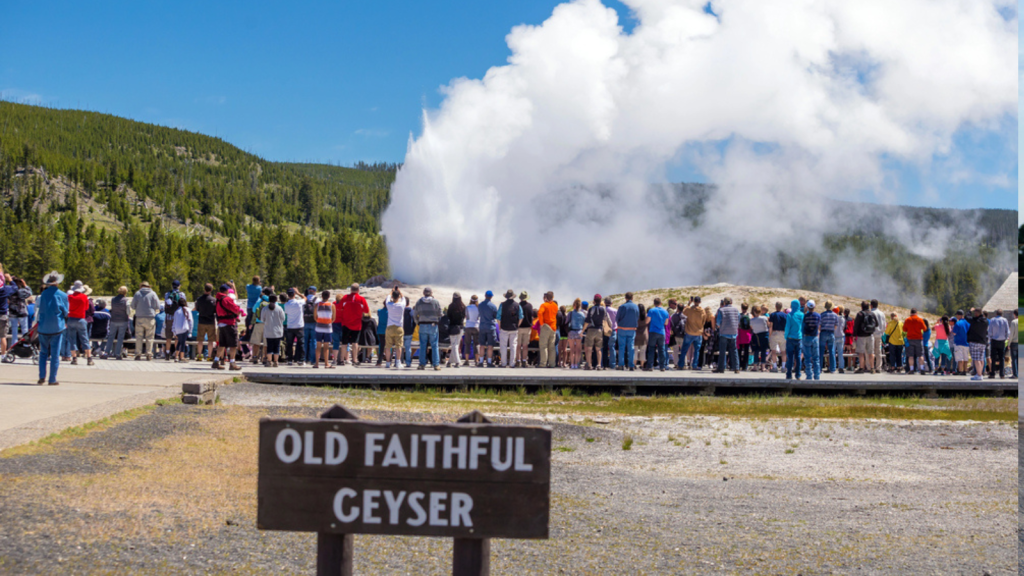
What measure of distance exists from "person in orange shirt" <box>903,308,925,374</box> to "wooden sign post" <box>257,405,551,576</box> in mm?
19007

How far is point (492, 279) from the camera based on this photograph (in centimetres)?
6350

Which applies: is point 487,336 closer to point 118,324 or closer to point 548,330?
point 548,330

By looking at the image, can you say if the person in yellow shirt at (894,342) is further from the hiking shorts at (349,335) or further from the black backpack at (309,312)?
the black backpack at (309,312)

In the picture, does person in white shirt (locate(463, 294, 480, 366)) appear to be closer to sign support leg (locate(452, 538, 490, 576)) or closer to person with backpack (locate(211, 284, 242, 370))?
person with backpack (locate(211, 284, 242, 370))

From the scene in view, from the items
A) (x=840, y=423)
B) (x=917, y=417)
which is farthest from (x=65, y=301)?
(x=917, y=417)

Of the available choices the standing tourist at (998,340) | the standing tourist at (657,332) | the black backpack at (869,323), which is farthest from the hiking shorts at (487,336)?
the standing tourist at (998,340)

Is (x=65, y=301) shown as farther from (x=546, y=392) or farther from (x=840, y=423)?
(x=840, y=423)

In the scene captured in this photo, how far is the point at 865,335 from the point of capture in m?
19.5

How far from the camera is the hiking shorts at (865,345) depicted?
1992 centimetres

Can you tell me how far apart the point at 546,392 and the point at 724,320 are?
15.5 ft

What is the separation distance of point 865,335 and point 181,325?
15688 mm

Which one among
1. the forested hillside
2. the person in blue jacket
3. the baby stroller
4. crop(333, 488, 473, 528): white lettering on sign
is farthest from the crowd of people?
the forested hillside

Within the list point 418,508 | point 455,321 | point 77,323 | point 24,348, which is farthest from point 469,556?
point 77,323

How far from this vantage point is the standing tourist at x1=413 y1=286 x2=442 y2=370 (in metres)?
16.1
